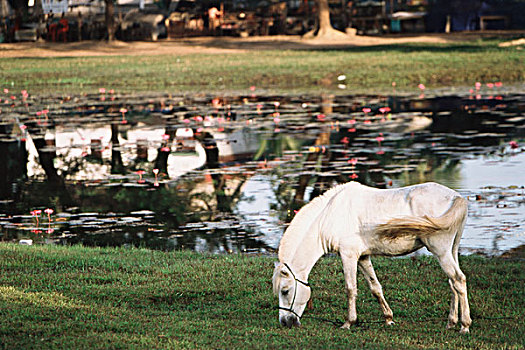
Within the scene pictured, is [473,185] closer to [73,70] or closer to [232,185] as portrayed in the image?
[232,185]

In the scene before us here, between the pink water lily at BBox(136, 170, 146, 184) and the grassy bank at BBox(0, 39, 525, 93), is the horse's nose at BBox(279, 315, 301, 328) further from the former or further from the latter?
the grassy bank at BBox(0, 39, 525, 93)

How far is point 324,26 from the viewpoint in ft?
147

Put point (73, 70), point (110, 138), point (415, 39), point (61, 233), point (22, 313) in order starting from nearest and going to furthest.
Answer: point (22, 313)
point (61, 233)
point (110, 138)
point (73, 70)
point (415, 39)

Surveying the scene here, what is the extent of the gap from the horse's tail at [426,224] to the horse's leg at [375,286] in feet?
1.23

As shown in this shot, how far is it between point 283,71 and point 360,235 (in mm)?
24308

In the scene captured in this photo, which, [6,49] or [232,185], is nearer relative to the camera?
[232,185]

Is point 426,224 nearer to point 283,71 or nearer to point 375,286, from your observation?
point 375,286

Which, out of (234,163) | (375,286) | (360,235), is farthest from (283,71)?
(360,235)

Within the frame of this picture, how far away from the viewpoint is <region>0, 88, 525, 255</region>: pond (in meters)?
11.8

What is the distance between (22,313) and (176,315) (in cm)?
126

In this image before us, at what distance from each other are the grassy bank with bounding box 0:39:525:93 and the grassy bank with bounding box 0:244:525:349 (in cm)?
1771

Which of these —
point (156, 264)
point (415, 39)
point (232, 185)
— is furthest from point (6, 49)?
point (156, 264)

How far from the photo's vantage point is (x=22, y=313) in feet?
23.8

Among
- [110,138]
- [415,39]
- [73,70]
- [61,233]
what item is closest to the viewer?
[61,233]
